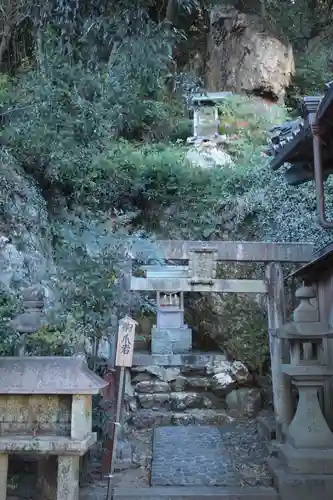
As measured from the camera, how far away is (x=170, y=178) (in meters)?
13.8

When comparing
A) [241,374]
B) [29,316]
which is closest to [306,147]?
[29,316]

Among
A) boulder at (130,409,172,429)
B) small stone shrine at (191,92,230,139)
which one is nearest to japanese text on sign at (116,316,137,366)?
boulder at (130,409,172,429)

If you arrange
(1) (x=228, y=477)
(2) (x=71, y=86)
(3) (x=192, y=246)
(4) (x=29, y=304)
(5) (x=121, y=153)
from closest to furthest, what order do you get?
(4) (x=29, y=304)
(1) (x=228, y=477)
(2) (x=71, y=86)
(3) (x=192, y=246)
(5) (x=121, y=153)

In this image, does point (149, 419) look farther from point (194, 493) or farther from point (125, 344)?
point (125, 344)

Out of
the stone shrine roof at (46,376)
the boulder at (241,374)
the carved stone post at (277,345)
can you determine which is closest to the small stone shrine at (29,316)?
the stone shrine roof at (46,376)

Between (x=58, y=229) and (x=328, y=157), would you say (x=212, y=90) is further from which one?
(x=328, y=157)

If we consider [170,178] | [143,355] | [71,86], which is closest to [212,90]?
[170,178]

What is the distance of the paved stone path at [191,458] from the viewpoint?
6188 millimetres

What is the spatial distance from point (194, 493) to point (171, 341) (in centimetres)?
713

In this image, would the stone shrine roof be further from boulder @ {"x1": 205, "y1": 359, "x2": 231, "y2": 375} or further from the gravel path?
boulder @ {"x1": 205, "y1": 359, "x2": 231, "y2": 375}

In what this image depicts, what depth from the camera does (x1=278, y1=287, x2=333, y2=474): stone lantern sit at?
18.3 ft

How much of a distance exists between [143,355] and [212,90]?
1142 centimetres

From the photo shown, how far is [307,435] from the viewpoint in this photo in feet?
18.9

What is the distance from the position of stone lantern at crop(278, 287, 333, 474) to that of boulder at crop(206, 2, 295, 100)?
13.3 meters
